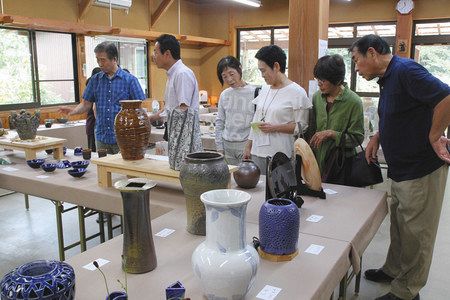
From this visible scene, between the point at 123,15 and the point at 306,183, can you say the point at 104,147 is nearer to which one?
the point at 306,183

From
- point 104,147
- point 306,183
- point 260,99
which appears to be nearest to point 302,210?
point 306,183

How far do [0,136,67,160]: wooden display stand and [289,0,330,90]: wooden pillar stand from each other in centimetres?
188

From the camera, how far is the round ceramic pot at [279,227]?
1.37 meters

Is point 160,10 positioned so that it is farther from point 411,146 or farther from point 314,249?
point 314,249

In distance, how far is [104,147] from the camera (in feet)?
10.4

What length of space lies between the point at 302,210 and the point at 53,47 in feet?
18.2

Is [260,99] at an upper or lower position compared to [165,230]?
upper

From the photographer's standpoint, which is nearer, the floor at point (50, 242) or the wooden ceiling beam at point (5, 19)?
the floor at point (50, 242)

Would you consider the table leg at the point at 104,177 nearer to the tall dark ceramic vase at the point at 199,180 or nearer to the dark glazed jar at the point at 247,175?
the dark glazed jar at the point at 247,175

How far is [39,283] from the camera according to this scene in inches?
37.2

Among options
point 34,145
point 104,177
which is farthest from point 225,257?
point 34,145

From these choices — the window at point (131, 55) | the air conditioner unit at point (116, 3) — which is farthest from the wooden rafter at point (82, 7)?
the window at point (131, 55)

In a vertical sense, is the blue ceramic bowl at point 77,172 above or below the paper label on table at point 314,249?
above

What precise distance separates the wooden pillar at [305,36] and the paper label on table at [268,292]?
2220 millimetres
